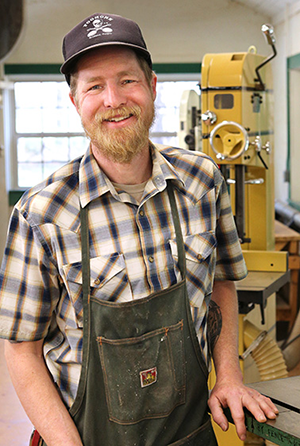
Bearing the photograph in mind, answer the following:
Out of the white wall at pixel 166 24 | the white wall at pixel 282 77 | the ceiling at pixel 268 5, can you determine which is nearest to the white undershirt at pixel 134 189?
the white wall at pixel 282 77

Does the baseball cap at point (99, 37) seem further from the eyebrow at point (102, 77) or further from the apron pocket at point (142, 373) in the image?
the apron pocket at point (142, 373)

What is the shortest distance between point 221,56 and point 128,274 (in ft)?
5.54

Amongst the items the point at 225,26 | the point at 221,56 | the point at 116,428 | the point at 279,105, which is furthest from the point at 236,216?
the point at 225,26

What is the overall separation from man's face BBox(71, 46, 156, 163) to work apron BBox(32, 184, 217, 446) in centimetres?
18

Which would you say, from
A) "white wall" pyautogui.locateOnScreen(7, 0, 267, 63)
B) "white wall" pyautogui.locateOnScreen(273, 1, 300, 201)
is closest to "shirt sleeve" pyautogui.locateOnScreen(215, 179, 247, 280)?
"white wall" pyautogui.locateOnScreen(273, 1, 300, 201)

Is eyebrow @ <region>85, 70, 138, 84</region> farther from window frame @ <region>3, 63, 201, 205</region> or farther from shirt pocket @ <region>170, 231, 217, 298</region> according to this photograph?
window frame @ <region>3, 63, 201, 205</region>

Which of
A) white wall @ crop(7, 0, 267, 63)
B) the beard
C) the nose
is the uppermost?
white wall @ crop(7, 0, 267, 63)

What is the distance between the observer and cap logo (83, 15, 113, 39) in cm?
124

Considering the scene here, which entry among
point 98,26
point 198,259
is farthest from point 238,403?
point 98,26

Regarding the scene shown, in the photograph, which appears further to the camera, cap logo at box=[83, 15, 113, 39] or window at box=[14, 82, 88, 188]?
window at box=[14, 82, 88, 188]

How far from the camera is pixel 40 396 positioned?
122cm

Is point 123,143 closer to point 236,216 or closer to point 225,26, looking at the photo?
point 236,216

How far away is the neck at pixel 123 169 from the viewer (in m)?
1.34

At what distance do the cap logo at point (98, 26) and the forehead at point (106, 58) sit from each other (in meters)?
0.03
